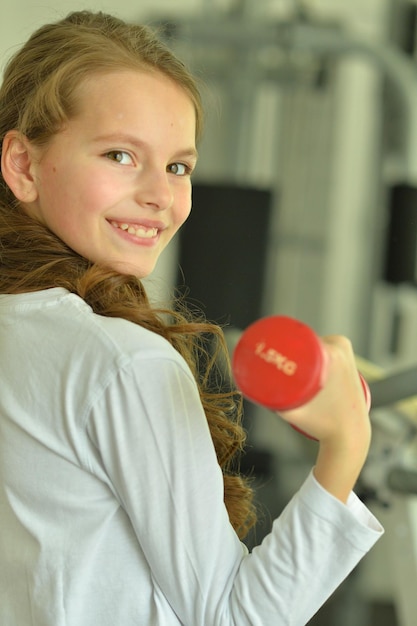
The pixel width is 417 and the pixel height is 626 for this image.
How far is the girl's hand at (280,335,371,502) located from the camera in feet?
1.83

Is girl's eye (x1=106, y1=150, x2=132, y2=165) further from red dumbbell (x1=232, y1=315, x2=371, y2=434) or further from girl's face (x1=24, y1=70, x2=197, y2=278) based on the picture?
red dumbbell (x1=232, y1=315, x2=371, y2=434)

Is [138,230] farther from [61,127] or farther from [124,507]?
[124,507]

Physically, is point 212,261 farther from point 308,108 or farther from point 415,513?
point 308,108

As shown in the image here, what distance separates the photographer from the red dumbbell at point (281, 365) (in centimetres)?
52

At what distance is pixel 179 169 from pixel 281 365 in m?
0.34

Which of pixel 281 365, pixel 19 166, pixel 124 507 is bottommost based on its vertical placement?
pixel 124 507

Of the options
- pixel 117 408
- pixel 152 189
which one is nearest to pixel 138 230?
pixel 152 189

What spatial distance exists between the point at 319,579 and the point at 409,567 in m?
1.00

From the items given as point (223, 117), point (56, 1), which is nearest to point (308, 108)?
point (223, 117)

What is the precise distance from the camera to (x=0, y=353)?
2.32ft

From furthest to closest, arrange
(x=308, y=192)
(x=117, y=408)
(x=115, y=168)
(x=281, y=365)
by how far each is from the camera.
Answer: (x=308, y=192) → (x=115, y=168) → (x=117, y=408) → (x=281, y=365)

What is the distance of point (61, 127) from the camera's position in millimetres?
761

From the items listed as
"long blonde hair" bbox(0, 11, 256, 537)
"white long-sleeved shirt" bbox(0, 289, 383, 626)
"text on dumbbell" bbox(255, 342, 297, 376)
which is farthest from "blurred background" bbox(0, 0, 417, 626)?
Answer: "text on dumbbell" bbox(255, 342, 297, 376)

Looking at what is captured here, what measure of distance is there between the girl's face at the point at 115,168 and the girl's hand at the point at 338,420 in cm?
24
